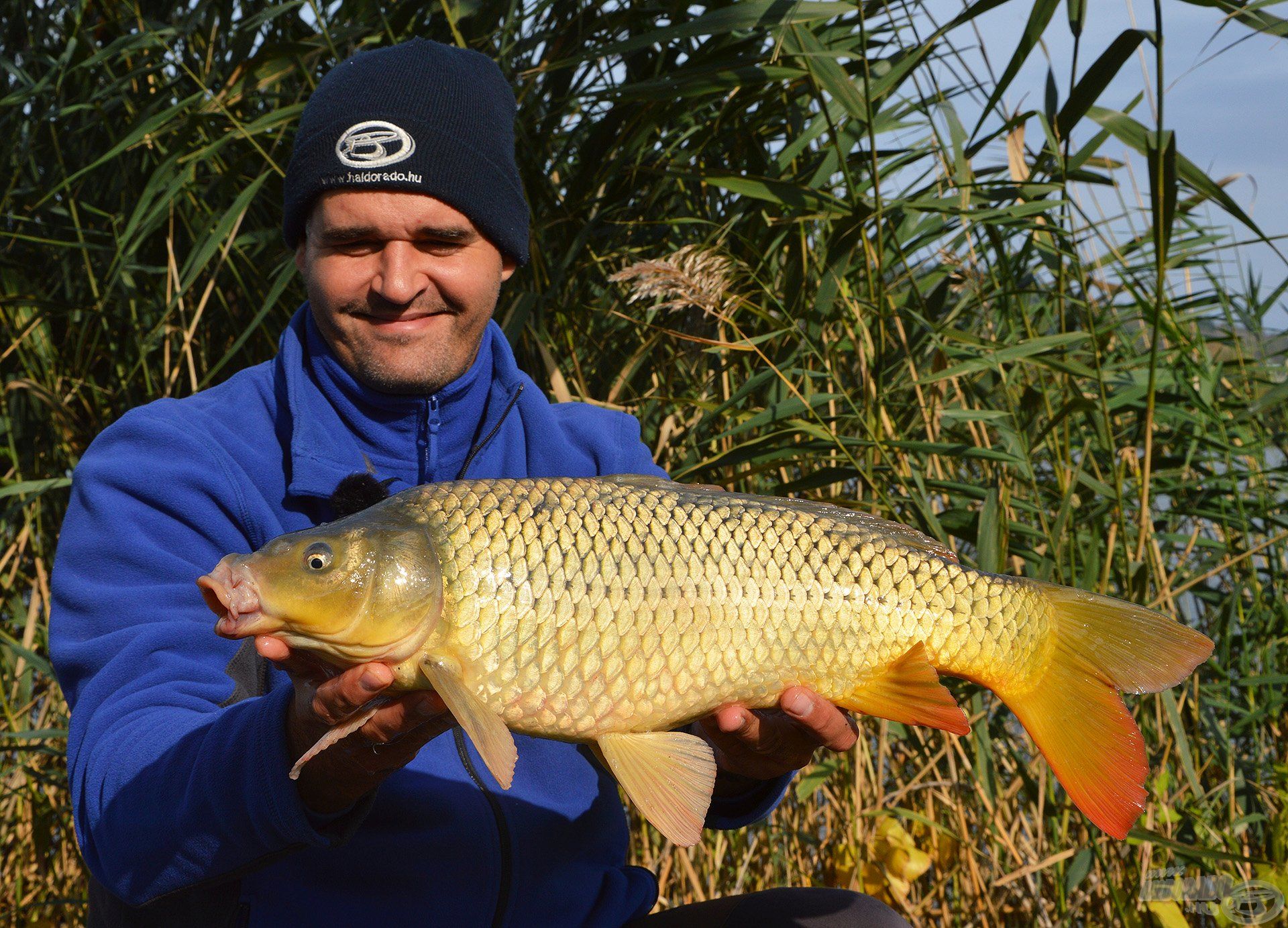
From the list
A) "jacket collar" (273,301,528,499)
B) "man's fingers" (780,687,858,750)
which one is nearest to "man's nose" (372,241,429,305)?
"jacket collar" (273,301,528,499)

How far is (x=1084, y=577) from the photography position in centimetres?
177

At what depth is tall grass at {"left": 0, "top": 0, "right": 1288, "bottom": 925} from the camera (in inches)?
69.9

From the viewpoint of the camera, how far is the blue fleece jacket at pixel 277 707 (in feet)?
3.56

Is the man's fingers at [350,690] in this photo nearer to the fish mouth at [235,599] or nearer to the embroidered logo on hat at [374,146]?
the fish mouth at [235,599]

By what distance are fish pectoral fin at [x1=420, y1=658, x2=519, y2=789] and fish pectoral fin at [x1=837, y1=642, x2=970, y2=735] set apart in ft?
1.10

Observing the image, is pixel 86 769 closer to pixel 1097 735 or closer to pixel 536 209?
pixel 1097 735

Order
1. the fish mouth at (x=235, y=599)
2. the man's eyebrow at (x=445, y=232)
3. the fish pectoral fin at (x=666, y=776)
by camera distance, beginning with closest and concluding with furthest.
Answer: the fish mouth at (x=235, y=599)
the fish pectoral fin at (x=666, y=776)
the man's eyebrow at (x=445, y=232)

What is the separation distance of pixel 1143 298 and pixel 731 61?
758 mm

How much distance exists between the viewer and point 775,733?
1231 mm

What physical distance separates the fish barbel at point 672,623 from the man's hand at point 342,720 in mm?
18

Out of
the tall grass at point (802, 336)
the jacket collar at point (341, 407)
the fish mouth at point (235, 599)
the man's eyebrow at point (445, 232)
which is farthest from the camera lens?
the tall grass at point (802, 336)

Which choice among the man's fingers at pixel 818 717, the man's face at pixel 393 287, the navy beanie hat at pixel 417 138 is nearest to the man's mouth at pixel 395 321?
the man's face at pixel 393 287

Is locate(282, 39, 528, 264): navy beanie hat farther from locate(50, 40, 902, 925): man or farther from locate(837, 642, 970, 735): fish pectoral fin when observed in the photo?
locate(837, 642, 970, 735): fish pectoral fin

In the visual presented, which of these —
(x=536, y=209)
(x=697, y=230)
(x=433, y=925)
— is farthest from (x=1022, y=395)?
(x=433, y=925)
